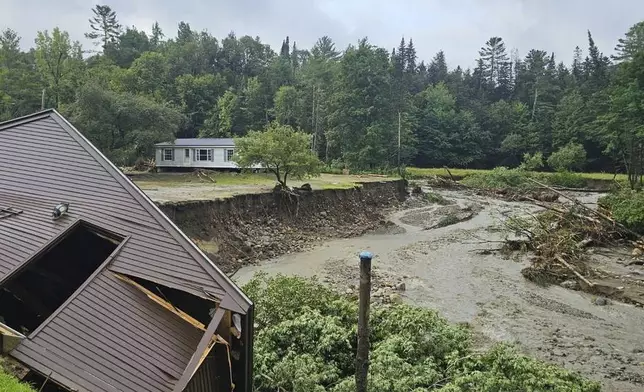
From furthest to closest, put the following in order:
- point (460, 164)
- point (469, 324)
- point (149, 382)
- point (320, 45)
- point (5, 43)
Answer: point (320, 45), point (460, 164), point (5, 43), point (469, 324), point (149, 382)

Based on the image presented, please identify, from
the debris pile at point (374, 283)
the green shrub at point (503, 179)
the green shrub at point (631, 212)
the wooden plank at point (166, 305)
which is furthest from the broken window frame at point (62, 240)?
the green shrub at point (503, 179)

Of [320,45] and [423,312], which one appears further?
[320,45]

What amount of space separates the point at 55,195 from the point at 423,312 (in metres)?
7.20

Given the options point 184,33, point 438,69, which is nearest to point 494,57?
point 438,69

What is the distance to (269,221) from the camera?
74.0 ft

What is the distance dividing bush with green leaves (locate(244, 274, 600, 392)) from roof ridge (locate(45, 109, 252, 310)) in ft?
5.87

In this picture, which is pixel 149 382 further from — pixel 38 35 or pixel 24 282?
pixel 38 35

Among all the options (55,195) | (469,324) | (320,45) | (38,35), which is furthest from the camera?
(320,45)

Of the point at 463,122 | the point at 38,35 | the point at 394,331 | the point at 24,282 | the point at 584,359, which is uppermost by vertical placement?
the point at 38,35

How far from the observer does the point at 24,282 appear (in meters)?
7.90

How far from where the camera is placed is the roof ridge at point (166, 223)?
20.8ft

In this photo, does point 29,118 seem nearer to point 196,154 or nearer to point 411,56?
point 196,154

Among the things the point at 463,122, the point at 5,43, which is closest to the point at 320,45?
the point at 463,122

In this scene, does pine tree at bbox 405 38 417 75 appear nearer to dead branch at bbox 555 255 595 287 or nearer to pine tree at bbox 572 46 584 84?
pine tree at bbox 572 46 584 84
